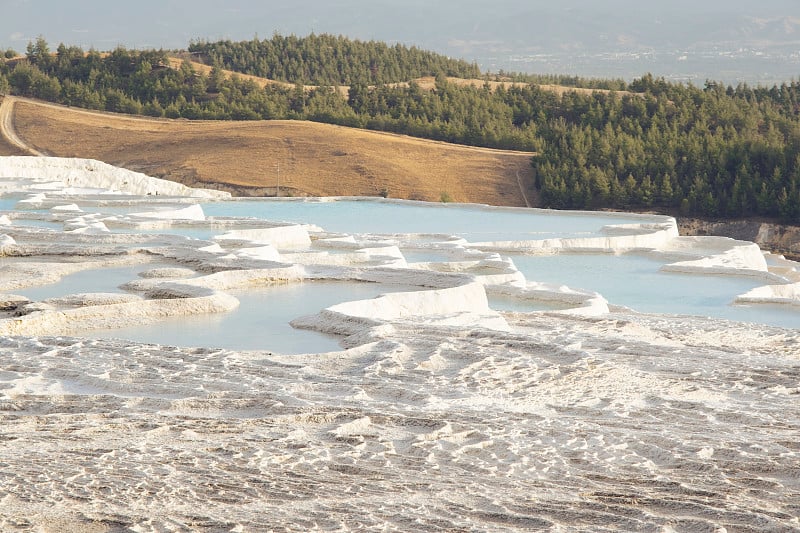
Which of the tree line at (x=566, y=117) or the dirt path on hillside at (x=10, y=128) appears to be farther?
the dirt path on hillside at (x=10, y=128)

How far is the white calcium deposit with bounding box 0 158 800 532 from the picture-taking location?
3.91 metres

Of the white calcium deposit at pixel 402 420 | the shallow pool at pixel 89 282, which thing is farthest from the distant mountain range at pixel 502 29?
the white calcium deposit at pixel 402 420

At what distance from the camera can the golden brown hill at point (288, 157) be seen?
71.8 ft

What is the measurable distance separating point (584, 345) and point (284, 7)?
126 meters

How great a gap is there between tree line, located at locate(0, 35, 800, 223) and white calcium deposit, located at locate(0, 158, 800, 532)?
529 inches

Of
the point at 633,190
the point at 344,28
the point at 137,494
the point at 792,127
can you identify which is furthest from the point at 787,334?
the point at 344,28

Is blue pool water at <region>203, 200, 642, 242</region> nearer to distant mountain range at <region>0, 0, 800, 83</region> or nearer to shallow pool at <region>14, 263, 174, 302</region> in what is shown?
shallow pool at <region>14, 263, 174, 302</region>

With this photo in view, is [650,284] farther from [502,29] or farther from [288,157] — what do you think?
[502,29]

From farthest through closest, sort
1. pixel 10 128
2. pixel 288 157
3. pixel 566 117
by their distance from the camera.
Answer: pixel 566 117 → pixel 10 128 → pixel 288 157

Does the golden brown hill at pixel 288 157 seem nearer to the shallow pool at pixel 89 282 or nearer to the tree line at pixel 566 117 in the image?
the tree line at pixel 566 117

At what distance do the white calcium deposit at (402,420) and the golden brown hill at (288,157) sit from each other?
13505mm

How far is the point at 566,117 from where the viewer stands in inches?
1083

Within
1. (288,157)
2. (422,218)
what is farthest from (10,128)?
(422,218)

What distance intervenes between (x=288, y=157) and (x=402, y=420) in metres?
18.0
